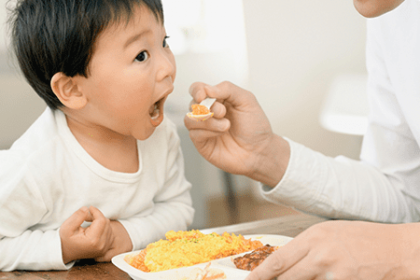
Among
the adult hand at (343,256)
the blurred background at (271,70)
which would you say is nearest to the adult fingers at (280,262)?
the adult hand at (343,256)

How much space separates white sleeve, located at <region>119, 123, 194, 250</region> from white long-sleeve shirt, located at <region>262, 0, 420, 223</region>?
0.21m

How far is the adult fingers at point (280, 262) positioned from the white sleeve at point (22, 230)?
1.42ft

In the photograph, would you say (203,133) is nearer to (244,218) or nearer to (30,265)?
(30,265)

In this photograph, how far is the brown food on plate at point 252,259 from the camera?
28.3 inches

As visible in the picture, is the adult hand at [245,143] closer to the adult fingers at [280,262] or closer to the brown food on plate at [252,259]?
the brown food on plate at [252,259]

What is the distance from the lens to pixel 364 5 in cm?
82

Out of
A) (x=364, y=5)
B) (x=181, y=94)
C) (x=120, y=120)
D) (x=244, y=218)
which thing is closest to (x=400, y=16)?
(x=364, y=5)

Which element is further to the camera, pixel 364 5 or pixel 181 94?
pixel 181 94

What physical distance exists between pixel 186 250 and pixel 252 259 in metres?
0.12

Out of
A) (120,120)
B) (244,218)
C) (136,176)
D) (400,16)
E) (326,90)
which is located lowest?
(244,218)

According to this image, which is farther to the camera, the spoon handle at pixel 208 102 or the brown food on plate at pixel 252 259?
the spoon handle at pixel 208 102

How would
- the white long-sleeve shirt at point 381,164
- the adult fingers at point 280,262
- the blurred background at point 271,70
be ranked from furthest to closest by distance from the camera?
the blurred background at point 271,70 → the white long-sleeve shirt at point 381,164 → the adult fingers at point 280,262

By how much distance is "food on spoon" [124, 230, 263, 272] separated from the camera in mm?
747

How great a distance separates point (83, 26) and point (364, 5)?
0.53m
